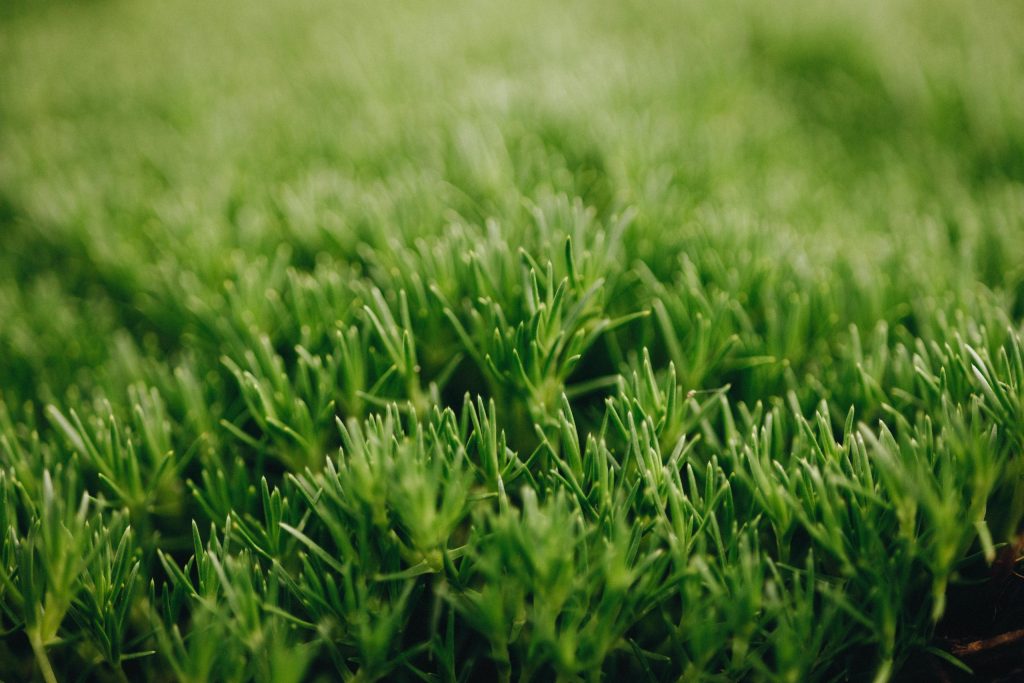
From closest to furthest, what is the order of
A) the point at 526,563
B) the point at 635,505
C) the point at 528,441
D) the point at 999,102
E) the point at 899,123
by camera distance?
the point at 526,563
the point at 635,505
the point at 528,441
the point at 999,102
the point at 899,123

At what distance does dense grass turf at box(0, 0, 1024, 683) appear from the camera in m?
0.68

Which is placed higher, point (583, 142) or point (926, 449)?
point (583, 142)

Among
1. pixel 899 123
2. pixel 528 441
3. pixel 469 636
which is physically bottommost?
pixel 469 636

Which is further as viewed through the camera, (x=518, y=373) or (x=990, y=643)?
(x=518, y=373)

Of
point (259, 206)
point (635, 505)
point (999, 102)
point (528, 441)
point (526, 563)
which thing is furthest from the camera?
point (999, 102)

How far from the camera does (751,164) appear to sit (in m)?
1.46

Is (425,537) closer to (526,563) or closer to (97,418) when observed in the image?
(526,563)

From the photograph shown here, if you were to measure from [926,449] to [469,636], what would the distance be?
0.58 m

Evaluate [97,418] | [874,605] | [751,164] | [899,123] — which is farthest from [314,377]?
[899,123]

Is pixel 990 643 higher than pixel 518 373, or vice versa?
pixel 518 373

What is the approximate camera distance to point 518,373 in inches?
32.3

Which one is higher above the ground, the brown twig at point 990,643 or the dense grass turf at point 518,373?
the dense grass turf at point 518,373

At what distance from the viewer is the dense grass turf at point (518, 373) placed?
681mm

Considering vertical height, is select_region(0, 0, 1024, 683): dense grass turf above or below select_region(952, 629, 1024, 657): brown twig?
above
